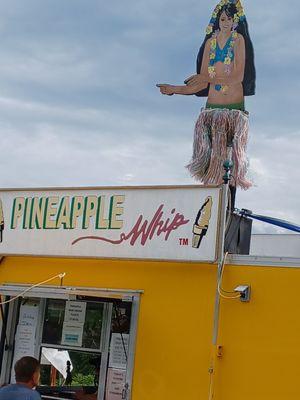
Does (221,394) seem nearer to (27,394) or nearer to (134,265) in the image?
(134,265)

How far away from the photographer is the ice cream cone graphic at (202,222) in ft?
27.0

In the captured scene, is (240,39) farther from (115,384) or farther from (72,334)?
(115,384)

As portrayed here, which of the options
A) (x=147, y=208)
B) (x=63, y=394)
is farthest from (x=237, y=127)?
(x=63, y=394)

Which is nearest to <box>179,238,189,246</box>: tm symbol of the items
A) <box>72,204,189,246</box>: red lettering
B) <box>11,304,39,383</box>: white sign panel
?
<box>72,204,189,246</box>: red lettering

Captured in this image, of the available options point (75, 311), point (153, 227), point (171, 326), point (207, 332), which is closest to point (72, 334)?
point (75, 311)

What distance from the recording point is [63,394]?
372 inches

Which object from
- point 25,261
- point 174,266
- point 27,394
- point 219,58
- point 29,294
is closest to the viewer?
point 27,394

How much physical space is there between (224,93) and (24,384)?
20.2ft

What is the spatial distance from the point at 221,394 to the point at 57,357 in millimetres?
2708

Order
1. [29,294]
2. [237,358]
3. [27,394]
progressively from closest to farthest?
[27,394] < [237,358] < [29,294]

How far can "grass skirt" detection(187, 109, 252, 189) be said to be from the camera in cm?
1006

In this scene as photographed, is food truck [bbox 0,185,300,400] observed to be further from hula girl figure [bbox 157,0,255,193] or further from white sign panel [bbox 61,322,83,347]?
hula girl figure [bbox 157,0,255,193]

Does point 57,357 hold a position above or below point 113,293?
below

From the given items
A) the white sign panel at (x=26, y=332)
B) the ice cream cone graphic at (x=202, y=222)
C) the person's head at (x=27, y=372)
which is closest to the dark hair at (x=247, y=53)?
the ice cream cone graphic at (x=202, y=222)
